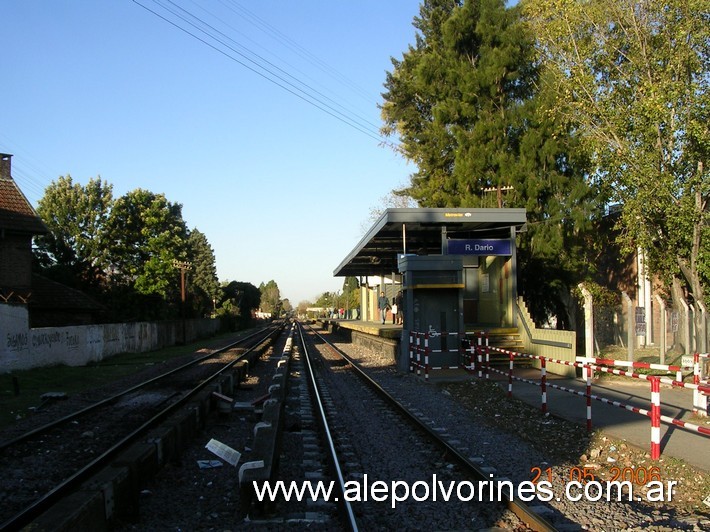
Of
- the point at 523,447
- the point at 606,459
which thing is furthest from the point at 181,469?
the point at 606,459

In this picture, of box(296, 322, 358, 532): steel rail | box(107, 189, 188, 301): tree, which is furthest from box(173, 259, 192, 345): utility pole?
box(296, 322, 358, 532): steel rail

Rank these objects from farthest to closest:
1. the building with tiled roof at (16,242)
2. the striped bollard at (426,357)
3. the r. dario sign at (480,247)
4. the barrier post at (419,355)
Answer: the building with tiled roof at (16,242) < the r. dario sign at (480,247) < the barrier post at (419,355) < the striped bollard at (426,357)

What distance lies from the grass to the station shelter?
932 centimetres

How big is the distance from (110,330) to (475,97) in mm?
19913

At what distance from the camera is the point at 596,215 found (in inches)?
1048

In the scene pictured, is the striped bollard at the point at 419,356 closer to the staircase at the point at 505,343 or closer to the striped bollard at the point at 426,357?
the striped bollard at the point at 426,357

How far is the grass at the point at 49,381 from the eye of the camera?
1394 centimetres

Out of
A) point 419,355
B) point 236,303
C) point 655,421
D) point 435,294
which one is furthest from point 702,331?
point 236,303

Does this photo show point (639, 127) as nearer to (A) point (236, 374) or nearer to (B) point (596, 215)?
(B) point (596, 215)

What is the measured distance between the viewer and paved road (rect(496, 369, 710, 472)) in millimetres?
8588

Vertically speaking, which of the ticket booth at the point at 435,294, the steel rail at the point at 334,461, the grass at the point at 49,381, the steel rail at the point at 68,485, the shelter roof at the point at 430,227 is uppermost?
the shelter roof at the point at 430,227

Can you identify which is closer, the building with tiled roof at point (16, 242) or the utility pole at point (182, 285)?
the building with tiled roof at point (16, 242)

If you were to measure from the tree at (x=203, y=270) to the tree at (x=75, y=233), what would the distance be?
26.8 metres

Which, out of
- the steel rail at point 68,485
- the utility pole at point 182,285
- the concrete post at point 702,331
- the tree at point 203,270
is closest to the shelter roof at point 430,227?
the concrete post at point 702,331
